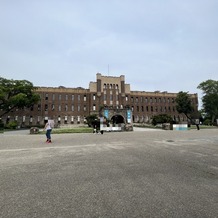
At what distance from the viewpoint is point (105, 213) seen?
2.61m

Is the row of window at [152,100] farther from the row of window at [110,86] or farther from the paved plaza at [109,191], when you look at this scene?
the paved plaza at [109,191]

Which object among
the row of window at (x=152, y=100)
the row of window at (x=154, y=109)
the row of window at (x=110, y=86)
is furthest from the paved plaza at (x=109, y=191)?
the row of window at (x=152, y=100)

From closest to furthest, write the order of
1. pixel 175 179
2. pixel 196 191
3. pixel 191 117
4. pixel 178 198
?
pixel 178 198 < pixel 196 191 < pixel 175 179 < pixel 191 117

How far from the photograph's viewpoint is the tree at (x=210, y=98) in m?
63.3

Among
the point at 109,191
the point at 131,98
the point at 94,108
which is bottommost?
the point at 109,191

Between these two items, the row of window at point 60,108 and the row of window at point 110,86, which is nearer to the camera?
the row of window at point 60,108

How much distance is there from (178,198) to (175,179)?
3.84 ft

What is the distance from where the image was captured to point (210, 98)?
63.7 meters

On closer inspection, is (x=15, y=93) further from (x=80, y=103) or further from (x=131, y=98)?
(x=131, y=98)

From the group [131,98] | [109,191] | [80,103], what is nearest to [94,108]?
[80,103]

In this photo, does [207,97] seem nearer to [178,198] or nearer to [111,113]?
[111,113]

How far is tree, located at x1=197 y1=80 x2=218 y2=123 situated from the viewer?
208 ft

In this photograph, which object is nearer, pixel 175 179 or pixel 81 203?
pixel 81 203

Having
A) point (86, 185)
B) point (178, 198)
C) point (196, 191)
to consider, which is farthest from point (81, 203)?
point (196, 191)
